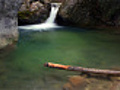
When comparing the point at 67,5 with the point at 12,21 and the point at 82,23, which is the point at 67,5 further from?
the point at 12,21

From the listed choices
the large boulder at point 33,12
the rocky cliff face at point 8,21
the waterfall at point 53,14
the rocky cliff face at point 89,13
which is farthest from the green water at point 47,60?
the waterfall at point 53,14

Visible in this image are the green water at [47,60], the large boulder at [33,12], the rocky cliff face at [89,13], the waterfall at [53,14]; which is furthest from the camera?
the waterfall at [53,14]

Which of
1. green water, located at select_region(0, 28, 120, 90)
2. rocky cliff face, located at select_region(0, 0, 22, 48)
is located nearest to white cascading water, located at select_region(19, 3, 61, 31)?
green water, located at select_region(0, 28, 120, 90)

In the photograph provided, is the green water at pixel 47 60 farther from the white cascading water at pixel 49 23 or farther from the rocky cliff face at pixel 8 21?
the white cascading water at pixel 49 23

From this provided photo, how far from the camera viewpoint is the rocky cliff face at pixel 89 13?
1400 centimetres

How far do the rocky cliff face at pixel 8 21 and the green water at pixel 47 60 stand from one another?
0.65 m

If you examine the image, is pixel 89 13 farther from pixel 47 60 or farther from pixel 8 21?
pixel 47 60

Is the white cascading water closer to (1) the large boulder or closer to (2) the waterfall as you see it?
(2) the waterfall

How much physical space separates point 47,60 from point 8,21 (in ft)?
9.53

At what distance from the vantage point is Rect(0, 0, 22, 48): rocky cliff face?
6.84 m

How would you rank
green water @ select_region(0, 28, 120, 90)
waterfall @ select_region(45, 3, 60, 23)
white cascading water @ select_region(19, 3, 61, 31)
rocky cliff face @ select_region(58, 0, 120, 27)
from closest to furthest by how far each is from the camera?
1. green water @ select_region(0, 28, 120, 90)
2. rocky cliff face @ select_region(58, 0, 120, 27)
3. white cascading water @ select_region(19, 3, 61, 31)
4. waterfall @ select_region(45, 3, 60, 23)

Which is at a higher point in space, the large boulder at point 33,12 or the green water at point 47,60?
the large boulder at point 33,12

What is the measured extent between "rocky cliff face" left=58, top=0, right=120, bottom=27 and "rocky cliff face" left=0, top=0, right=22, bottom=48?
8181mm

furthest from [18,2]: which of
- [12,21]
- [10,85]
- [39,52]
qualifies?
[10,85]
